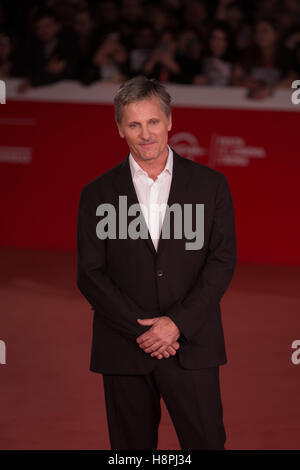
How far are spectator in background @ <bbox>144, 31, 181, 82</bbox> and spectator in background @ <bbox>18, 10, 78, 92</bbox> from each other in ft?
2.61

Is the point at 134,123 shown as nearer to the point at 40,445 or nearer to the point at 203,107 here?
the point at 40,445

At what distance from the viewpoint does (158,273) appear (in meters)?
2.62

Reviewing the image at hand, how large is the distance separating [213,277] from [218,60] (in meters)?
5.90

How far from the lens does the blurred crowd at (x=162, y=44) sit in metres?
8.02

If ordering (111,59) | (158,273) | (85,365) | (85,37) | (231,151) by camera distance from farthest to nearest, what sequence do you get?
(85,37), (111,59), (231,151), (85,365), (158,273)

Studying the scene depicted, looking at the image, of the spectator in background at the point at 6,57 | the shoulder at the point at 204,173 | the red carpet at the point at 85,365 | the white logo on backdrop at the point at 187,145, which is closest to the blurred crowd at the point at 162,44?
the spectator in background at the point at 6,57

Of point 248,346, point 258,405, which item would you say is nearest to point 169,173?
point 258,405

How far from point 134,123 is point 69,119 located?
5.56 metres

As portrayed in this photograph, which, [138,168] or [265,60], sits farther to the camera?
[265,60]

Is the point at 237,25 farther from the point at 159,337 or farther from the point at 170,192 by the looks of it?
the point at 159,337

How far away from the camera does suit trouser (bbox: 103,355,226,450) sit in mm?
2658

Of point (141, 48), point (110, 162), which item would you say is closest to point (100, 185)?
point (110, 162)

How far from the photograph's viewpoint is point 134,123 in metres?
2.55

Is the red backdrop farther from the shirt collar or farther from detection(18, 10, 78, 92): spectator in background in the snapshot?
the shirt collar
